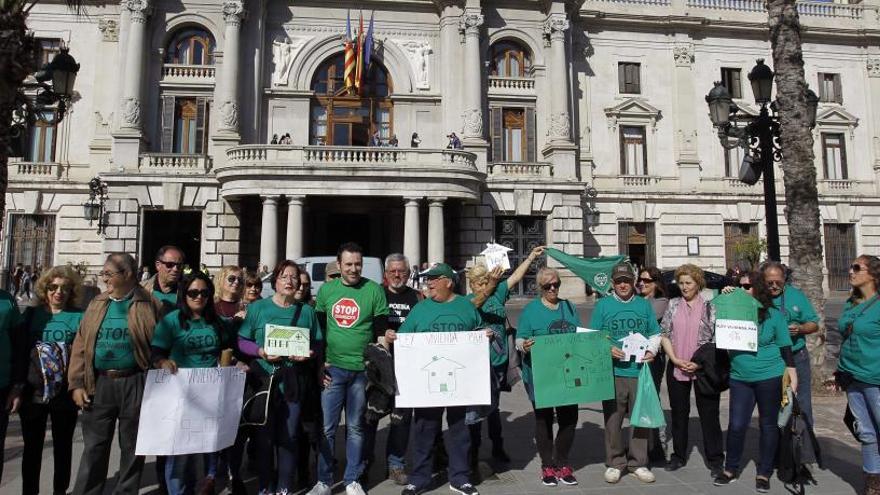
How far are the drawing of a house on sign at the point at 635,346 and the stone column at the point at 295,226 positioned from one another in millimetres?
16551

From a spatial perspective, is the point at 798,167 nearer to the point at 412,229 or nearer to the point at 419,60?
the point at 412,229

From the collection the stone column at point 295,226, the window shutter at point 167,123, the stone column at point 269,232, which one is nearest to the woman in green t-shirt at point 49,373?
the stone column at point 295,226

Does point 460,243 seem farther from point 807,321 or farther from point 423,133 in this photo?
point 807,321

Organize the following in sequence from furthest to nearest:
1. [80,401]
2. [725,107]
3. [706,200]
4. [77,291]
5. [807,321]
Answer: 1. [706,200]
2. [725,107]
3. [807,321]
4. [77,291]
5. [80,401]

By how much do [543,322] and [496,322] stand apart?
1.73ft

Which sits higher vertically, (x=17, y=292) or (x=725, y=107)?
(x=725, y=107)

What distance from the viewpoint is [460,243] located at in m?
24.0

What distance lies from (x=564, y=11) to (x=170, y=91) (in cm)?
1772

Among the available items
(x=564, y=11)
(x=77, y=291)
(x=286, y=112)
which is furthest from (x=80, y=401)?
(x=564, y=11)

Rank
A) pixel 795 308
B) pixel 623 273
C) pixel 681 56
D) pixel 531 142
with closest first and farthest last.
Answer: pixel 623 273, pixel 795 308, pixel 531 142, pixel 681 56

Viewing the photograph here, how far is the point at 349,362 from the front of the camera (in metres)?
5.10

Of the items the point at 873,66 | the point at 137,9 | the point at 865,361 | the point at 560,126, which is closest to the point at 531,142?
the point at 560,126

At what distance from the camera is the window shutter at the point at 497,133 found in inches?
1007

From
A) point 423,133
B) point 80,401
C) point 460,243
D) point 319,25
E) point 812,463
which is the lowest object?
point 812,463
